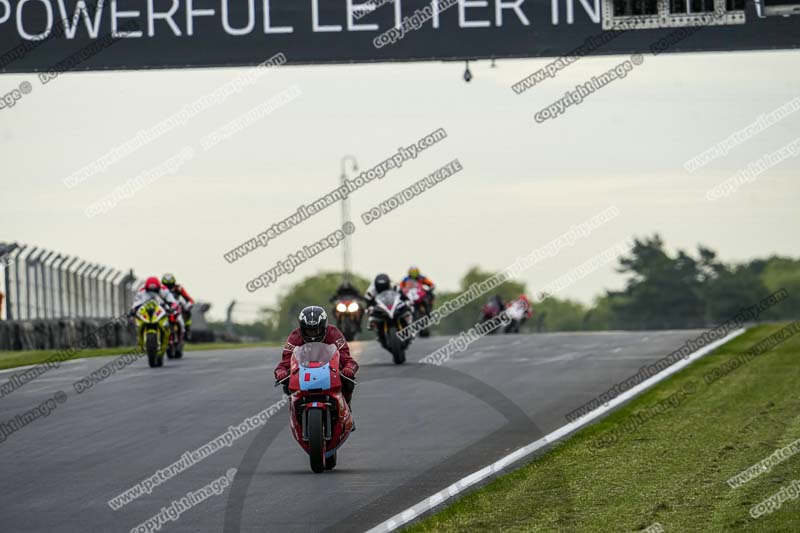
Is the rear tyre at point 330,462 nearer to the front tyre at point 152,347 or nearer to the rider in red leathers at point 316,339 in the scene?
the rider in red leathers at point 316,339

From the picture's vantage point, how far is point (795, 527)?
9.83 m

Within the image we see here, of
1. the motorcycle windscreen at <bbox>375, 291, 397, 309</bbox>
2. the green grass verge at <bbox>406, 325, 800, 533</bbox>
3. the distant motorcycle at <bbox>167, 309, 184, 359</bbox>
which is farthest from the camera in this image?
the distant motorcycle at <bbox>167, 309, 184, 359</bbox>

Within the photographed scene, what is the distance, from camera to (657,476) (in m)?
12.6

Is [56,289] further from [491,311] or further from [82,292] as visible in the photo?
[491,311]

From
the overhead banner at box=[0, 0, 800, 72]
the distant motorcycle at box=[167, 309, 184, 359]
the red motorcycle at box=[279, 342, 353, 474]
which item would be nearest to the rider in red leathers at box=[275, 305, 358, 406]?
the red motorcycle at box=[279, 342, 353, 474]

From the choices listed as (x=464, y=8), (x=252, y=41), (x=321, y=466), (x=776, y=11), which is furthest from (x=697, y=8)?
(x=321, y=466)

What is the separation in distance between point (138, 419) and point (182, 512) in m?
6.52

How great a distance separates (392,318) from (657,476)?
12234 mm

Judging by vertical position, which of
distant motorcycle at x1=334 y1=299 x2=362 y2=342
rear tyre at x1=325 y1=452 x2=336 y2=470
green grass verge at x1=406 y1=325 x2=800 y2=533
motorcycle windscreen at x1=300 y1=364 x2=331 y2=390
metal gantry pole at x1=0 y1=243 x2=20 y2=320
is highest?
metal gantry pole at x1=0 y1=243 x2=20 y2=320

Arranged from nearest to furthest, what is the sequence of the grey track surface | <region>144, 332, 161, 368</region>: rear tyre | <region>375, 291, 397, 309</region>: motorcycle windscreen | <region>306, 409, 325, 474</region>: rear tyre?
the grey track surface
<region>306, 409, 325, 474</region>: rear tyre
<region>375, 291, 397, 309</region>: motorcycle windscreen
<region>144, 332, 161, 368</region>: rear tyre

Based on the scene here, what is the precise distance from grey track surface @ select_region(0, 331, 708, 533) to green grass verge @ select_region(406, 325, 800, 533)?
646 mm

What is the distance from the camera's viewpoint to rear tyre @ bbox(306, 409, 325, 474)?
12859mm

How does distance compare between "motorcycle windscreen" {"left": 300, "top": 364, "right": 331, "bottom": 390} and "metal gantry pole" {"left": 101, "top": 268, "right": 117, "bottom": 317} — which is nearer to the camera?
"motorcycle windscreen" {"left": 300, "top": 364, "right": 331, "bottom": 390}

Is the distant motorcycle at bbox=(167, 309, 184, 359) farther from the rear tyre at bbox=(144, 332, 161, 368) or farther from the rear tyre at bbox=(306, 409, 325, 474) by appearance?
the rear tyre at bbox=(306, 409, 325, 474)
